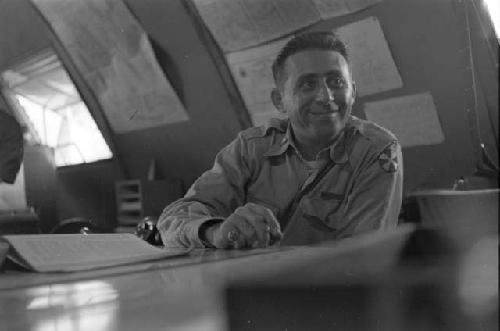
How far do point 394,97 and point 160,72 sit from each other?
0.52 feet

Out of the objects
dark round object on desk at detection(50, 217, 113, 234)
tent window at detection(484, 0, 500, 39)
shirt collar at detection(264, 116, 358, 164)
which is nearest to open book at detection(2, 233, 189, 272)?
dark round object on desk at detection(50, 217, 113, 234)

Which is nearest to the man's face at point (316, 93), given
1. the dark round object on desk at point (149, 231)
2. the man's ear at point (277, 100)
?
the man's ear at point (277, 100)

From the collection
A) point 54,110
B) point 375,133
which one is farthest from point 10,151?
point 375,133

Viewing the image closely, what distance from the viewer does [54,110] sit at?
413 millimetres

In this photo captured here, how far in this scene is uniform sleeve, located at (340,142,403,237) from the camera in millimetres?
387

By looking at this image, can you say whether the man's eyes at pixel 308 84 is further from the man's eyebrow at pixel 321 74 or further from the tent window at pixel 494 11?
the tent window at pixel 494 11

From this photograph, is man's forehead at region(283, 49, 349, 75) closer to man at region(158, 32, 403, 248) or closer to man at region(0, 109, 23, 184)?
man at region(158, 32, 403, 248)

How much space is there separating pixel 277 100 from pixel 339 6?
74 millimetres

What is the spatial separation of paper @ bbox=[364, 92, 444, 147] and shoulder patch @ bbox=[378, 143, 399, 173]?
0.03 feet

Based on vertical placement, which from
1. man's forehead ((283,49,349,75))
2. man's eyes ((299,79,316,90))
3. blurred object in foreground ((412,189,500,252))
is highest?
man's forehead ((283,49,349,75))

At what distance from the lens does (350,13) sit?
0.39 metres

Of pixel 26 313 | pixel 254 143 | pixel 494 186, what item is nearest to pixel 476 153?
pixel 494 186

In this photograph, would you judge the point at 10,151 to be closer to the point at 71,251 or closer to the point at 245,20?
the point at 71,251

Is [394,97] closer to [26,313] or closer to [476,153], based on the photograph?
[476,153]
